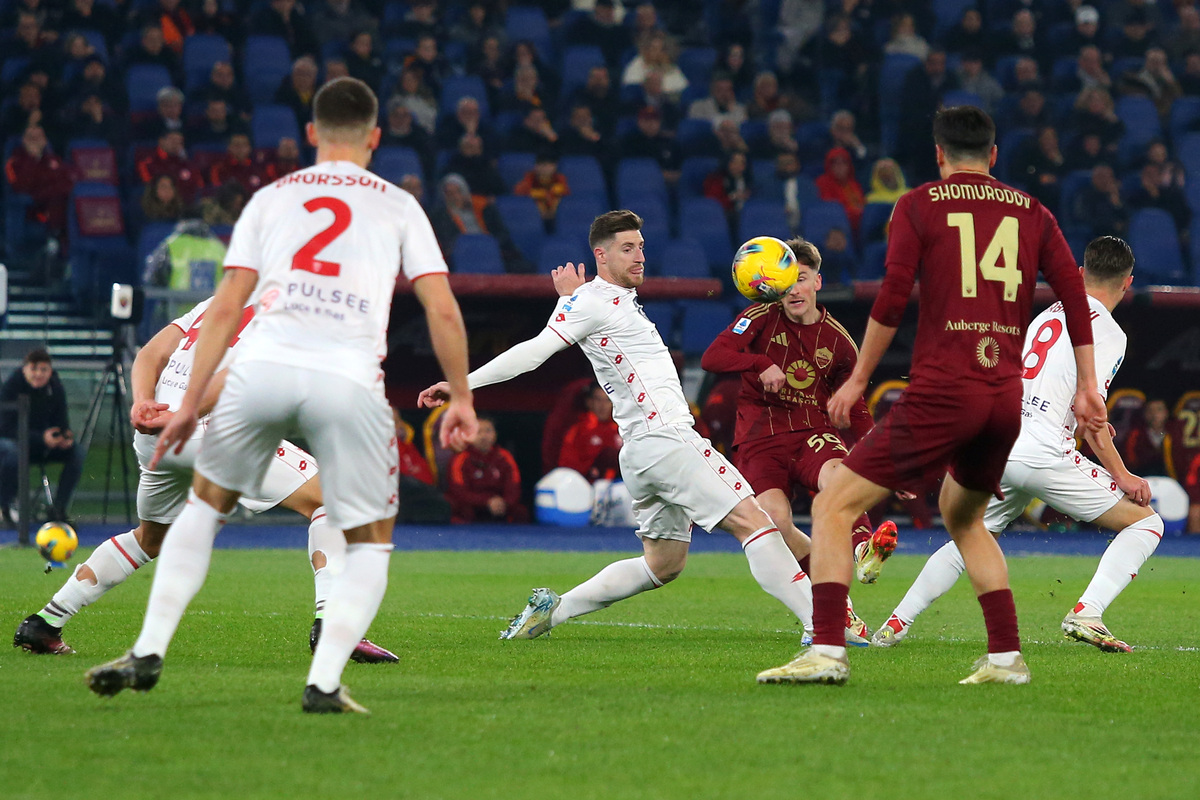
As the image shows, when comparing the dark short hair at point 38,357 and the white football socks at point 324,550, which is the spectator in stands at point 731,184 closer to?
the dark short hair at point 38,357

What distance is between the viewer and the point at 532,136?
20.4 meters

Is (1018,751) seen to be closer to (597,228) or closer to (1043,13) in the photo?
(597,228)

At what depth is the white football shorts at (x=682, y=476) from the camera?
288 inches

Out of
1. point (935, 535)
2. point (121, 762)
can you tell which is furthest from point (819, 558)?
point (935, 535)

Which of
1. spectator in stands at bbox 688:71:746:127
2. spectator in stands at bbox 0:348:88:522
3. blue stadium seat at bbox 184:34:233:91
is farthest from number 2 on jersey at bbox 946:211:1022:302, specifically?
spectator in stands at bbox 688:71:746:127

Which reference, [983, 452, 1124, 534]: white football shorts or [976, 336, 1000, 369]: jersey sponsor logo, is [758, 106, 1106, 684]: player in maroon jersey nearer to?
[976, 336, 1000, 369]: jersey sponsor logo

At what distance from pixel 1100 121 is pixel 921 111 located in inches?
96.9

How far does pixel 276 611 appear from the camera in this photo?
9023 mm

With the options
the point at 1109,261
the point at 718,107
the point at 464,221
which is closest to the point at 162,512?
the point at 1109,261

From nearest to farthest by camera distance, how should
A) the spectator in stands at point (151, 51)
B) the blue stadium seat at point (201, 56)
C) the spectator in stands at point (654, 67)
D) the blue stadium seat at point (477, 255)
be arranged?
1. the blue stadium seat at point (477, 255)
2. the spectator in stands at point (151, 51)
3. the blue stadium seat at point (201, 56)
4. the spectator in stands at point (654, 67)

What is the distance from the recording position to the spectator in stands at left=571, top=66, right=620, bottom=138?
69.1 feet

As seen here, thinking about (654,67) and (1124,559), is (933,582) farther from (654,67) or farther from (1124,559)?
(654,67)

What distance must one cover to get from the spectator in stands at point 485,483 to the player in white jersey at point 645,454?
8.81m

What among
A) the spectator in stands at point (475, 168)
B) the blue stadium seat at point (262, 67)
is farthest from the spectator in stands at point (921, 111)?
the blue stadium seat at point (262, 67)
